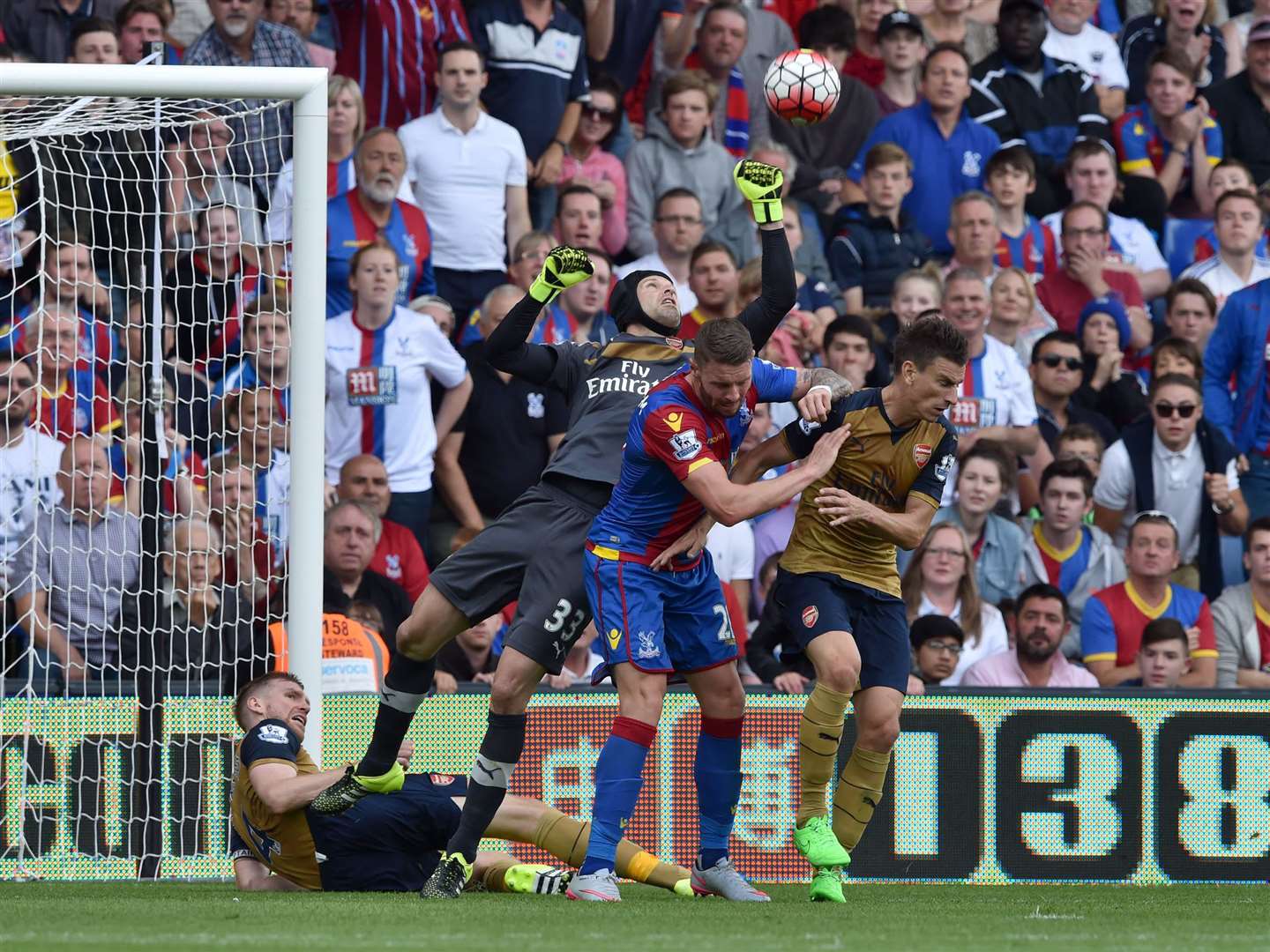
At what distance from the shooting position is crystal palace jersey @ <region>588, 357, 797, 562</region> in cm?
828

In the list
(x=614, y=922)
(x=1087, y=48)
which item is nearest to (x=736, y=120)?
(x=1087, y=48)

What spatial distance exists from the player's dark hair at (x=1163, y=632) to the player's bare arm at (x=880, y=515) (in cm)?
339

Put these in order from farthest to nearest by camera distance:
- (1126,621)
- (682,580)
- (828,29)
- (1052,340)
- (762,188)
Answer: (828,29) < (1052,340) < (1126,621) < (762,188) < (682,580)

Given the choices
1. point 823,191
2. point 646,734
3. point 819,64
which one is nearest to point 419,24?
point 823,191

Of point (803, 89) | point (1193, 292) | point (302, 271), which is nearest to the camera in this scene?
point (302, 271)

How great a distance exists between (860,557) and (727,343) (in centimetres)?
138

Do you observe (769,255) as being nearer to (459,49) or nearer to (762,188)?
(762,188)

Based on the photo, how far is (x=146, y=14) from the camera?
1336cm

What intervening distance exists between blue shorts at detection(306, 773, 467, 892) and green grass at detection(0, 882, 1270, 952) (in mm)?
334

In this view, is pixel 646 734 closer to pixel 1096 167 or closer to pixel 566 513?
pixel 566 513

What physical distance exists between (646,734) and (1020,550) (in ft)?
16.9

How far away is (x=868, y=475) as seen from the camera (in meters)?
9.02

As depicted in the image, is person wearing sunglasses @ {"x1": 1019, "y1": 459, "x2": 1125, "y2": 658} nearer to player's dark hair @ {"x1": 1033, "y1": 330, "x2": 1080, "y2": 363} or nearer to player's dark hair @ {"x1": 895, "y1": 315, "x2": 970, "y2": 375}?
player's dark hair @ {"x1": 1033, "y1": 330, "x2": 1080, "y2": 363}

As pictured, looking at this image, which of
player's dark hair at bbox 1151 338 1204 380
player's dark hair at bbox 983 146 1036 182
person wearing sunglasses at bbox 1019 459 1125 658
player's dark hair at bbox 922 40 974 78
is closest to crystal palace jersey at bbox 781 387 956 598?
person wearing sunglasses at bbox 1019 459 1125 658
